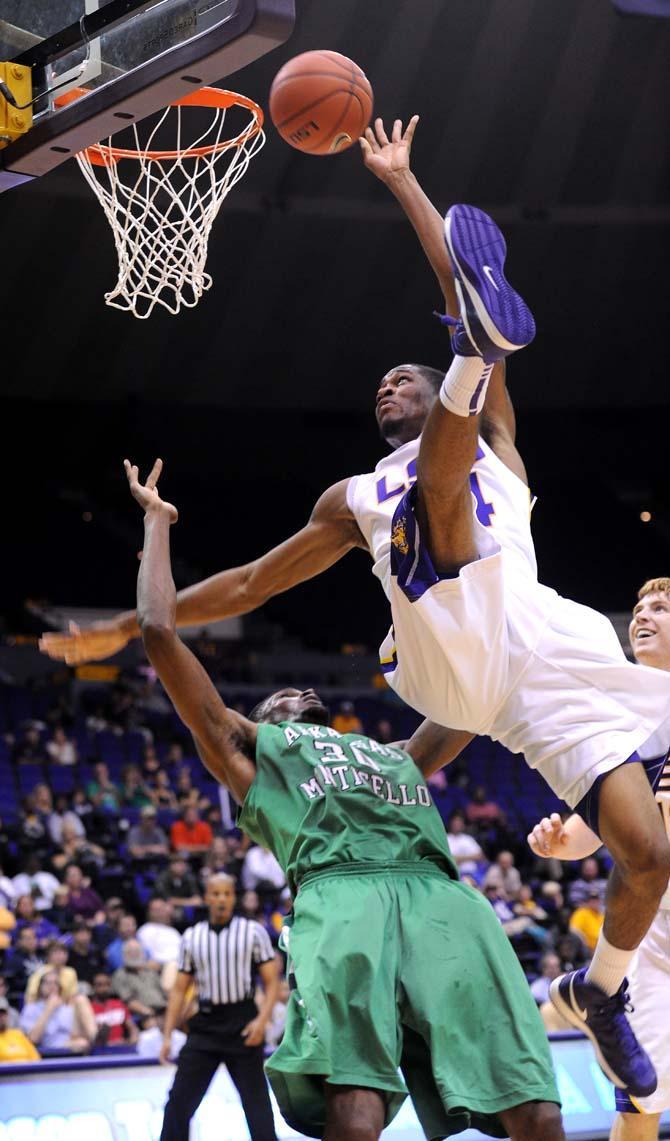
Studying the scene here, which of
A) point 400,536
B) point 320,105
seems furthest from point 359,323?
point 400,536

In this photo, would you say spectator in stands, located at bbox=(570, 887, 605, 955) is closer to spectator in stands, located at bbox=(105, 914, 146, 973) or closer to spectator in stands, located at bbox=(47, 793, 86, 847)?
spectator in stands, located at bbox=(105, 914, 146, 973)

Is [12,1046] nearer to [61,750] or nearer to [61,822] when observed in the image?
[61,822]

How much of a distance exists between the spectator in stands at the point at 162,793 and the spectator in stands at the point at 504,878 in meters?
3.71

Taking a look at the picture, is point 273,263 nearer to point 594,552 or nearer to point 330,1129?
point 594,552

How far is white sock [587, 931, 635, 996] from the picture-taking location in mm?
3848

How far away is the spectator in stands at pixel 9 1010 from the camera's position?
383 inches

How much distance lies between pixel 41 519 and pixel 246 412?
4.51 meters

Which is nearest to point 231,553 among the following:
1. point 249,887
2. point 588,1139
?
point 249,887

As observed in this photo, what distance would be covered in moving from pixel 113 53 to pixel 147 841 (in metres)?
10.5

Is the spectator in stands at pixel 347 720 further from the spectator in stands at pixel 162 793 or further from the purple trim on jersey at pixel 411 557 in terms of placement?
the purple trim on jersey at pixel 411 557

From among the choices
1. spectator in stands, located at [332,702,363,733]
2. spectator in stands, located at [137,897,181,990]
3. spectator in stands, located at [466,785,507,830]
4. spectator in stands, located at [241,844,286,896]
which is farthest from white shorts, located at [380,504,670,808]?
spectator in stands, located at [332,702,363,733]

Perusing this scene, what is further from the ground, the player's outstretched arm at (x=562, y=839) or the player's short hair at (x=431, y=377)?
the player's short hair at (x=431, y=377)

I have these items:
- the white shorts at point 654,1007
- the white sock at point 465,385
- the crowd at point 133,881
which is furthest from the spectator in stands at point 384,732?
the white sock at point 465,385

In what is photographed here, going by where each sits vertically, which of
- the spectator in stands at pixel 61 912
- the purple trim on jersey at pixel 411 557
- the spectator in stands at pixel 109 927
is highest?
the purple trim on jersey at pixel 411 557
